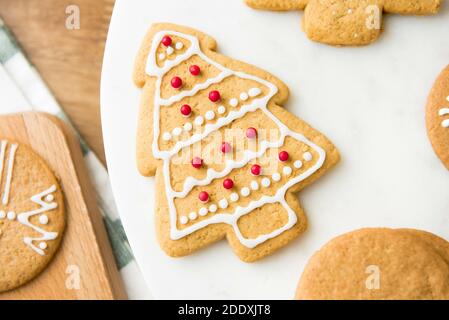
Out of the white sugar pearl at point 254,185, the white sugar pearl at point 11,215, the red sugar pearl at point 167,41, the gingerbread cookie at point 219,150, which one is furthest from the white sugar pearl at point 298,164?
the white sugar pearl at point 11,215

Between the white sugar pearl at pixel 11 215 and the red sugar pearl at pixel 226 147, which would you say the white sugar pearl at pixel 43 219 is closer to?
the white sugar pearl at pixel 11 215

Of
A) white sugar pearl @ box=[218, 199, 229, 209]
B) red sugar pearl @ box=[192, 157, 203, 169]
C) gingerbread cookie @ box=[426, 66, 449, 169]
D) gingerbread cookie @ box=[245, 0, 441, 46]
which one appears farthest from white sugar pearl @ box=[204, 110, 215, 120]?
gingerbread cookie @ box=[426, 66, 449, 169]

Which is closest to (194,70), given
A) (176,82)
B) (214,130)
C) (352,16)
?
(176,82)

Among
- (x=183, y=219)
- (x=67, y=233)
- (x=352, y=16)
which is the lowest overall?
(x=67, y=233)

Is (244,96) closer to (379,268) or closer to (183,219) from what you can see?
(183,219)

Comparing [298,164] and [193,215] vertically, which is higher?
[298,164]

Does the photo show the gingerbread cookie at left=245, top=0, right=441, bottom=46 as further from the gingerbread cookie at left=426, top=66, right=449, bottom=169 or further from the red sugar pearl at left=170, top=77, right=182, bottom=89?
the red sugar pearl at left=170, top=77, right=182, bottom=89

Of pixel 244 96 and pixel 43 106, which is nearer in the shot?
pixel 244 96
